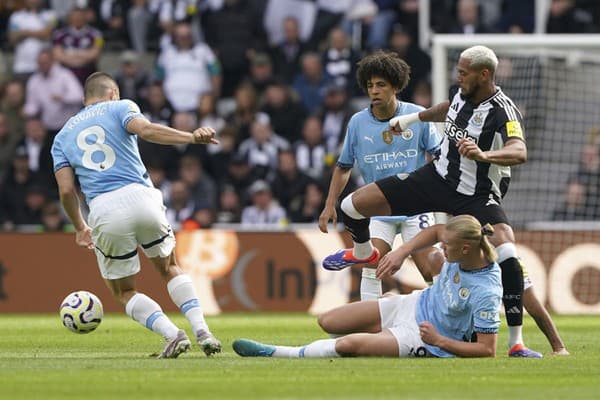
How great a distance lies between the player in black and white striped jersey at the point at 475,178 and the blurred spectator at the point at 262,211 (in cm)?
937

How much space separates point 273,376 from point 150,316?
2.00 meters

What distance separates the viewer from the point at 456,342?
31.5 ft

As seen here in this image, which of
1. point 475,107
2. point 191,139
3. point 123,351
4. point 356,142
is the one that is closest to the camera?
point 191,139

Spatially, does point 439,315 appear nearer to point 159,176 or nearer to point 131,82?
point 159,176

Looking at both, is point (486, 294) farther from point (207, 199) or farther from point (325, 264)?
point (207, 199)

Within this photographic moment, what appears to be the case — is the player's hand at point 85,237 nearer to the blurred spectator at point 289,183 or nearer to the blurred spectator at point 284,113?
the blurred spectator at point 289,183

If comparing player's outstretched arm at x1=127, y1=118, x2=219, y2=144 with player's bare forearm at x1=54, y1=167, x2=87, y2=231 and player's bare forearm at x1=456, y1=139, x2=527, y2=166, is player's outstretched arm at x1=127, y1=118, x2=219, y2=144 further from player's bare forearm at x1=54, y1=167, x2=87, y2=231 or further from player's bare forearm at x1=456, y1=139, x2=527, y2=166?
player's bare forearm at x1=456, y1=139, x2=527, y2=166

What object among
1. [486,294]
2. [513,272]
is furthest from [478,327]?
[513,272]

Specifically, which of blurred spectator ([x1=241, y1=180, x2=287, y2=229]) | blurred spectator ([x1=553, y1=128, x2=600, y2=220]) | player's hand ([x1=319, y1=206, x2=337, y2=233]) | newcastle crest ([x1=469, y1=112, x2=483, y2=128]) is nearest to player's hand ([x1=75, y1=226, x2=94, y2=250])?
player's hand ([x1=319, y1=206, x2=337, y2=233])

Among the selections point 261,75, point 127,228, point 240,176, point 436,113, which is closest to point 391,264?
point 436,113

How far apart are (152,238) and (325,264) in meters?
1.78

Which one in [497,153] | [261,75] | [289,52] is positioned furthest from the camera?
[289,52]

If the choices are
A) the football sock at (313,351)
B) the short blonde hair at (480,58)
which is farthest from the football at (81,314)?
the short blonde hair at (480,58)

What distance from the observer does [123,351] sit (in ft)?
37.5
